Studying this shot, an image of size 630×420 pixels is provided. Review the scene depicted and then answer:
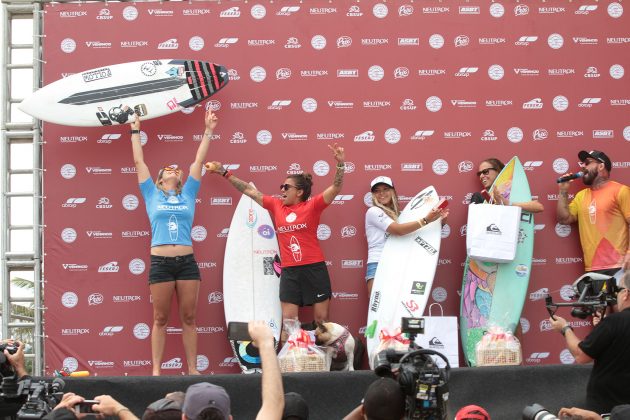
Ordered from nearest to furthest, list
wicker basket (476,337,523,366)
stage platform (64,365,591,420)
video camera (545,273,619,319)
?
1. video camera (545,273,619,319)
2. stage platform (64,365,591,420)
3. wicker basket (476,337,523,366)

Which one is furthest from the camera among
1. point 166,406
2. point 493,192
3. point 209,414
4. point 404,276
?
point 493,192

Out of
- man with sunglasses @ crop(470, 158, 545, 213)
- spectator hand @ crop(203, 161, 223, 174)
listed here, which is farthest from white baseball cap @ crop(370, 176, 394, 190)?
spectator hand @ crop(203, 161, 223, 174)

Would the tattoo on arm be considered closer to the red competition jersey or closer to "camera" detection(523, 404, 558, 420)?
the red competition jersey

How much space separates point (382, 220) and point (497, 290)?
1188mm

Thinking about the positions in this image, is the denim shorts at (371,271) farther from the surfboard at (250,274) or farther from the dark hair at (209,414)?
the dark hair at (209,414)

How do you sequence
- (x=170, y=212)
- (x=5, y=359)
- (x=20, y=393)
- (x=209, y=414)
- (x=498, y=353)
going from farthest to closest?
(x=170, y=212) → (x=498, y=353) → (x=5, y=359) → (x=20, y=393) → (x=209, y=414)

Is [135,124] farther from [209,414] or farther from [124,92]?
[209,414]

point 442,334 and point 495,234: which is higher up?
point 495,234

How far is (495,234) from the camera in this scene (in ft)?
24.8

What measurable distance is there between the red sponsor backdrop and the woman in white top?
0.24m

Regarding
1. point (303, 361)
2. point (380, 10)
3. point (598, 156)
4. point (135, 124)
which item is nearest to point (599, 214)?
point (598, 156)

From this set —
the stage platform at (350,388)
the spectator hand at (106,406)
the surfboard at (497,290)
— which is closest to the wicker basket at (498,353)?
the surfboard at (497,290)

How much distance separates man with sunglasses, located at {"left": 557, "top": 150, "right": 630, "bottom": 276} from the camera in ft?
25.5

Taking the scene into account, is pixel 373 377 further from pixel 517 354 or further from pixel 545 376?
pixel 517 354
